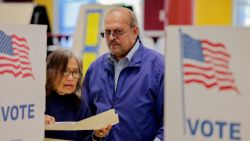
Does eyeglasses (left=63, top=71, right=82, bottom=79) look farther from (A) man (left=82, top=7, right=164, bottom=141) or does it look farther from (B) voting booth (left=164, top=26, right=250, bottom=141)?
(B) voting booth (left=164, top=26, right=250, bottom=141)

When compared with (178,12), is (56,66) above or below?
below

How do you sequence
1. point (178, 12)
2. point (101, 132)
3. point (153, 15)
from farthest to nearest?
point (153, 15) < point (178, 12) < point (101, 132)

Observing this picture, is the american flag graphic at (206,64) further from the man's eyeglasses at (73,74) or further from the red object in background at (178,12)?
the red object in background at (178,12)

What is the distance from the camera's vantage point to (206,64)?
1.68 metres

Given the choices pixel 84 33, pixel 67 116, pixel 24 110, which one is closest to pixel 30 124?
pixel 24 110

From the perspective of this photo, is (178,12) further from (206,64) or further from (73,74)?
(206,64)

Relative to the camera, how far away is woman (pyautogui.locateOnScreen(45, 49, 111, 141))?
2.36 metres

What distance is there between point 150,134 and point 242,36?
3.36 feet

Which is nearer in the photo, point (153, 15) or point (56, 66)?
point (56, 66)

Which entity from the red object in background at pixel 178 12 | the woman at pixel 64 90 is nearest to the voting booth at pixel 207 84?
the woman at pixel 64 90

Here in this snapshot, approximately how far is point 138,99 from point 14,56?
858 mm

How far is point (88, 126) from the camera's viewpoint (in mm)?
2115

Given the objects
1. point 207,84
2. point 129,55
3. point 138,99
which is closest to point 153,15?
point 129,55

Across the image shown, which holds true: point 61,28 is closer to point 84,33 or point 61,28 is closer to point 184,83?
point 84,33
